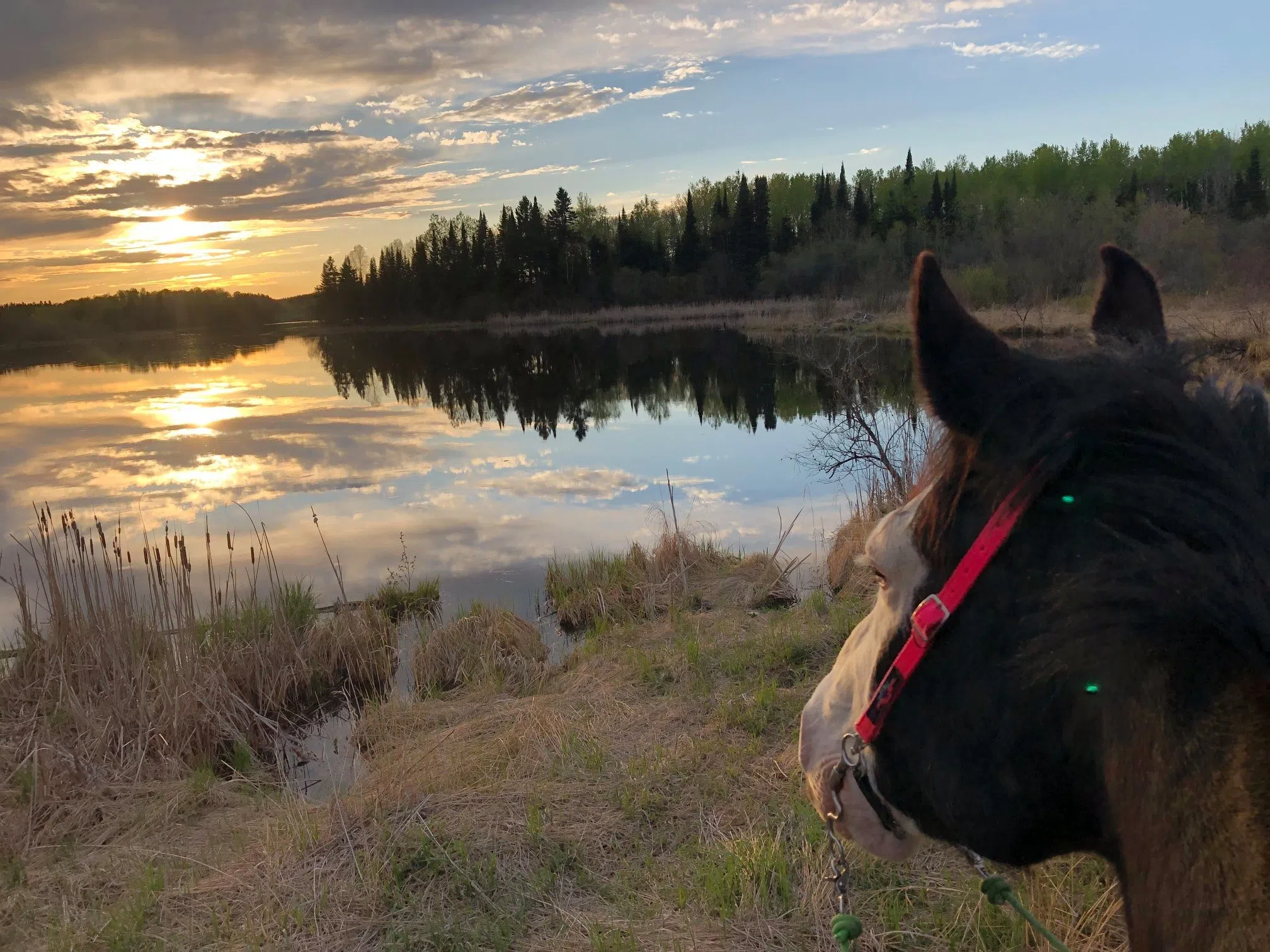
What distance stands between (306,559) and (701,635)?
632 cm

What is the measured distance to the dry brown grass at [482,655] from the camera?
7.27 meters

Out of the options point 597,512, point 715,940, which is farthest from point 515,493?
point 715,940

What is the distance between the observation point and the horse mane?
94 centimetres

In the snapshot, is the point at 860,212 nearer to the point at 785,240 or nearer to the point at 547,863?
the point at 785,240

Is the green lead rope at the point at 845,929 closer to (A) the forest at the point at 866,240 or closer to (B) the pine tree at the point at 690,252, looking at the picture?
(A) the forest at the point at 866,240

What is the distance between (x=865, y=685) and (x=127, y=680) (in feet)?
21.5

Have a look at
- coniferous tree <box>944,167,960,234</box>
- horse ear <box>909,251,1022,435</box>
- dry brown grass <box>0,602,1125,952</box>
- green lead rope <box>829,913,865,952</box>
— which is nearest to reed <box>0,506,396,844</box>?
dry brown grass <box>0,602,1125,952</box>

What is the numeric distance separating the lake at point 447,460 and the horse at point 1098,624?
25.8 feet

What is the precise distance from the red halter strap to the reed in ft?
18.2

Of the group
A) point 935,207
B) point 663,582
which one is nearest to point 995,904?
point 663,582

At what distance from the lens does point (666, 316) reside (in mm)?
60344

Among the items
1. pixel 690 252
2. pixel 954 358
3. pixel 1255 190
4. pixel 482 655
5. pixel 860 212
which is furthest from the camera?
pixel 860 212

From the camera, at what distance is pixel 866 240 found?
179 feet

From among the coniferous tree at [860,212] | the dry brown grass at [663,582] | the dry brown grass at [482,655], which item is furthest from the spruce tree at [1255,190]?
the dry brown grass at [482,655]
